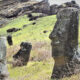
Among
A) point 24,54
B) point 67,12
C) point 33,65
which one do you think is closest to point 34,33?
point 24,54

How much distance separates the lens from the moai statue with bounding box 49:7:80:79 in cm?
1158

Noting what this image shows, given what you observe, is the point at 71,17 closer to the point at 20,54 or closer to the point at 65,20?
the point at 65,20

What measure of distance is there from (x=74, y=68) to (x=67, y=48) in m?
1.07

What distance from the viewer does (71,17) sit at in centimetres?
1155

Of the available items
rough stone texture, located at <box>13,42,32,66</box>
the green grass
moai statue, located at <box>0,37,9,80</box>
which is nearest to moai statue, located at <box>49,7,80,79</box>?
moai statue, located at <box>0,37,9,80</box>

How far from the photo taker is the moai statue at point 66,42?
11578 mm

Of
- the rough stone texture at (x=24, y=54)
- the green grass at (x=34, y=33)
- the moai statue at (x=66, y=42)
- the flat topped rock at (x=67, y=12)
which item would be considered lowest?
the green grass at (x=34, y=33)

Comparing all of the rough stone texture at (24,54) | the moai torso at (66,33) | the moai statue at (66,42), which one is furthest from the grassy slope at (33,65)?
the moai torso at (66,33)

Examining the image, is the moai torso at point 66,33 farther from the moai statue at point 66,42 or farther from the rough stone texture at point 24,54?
the rough stone texture at point 24,54

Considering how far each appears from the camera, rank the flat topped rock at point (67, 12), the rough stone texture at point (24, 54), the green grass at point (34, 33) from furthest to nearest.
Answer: the green grass at point (34, 33) → the rough stone texture at point (24, 54) → the flat topped rock at point (67, 12)

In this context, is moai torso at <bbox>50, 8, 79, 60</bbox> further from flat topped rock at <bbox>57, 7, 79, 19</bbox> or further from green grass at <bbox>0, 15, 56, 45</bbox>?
green grass at <bbox>0, 15, 56, 45</bbox>

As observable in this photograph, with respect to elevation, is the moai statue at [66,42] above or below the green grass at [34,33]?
above

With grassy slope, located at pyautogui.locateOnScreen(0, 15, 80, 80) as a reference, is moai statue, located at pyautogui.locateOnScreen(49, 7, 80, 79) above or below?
above

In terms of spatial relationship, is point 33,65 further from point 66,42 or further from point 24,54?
point 66,42
